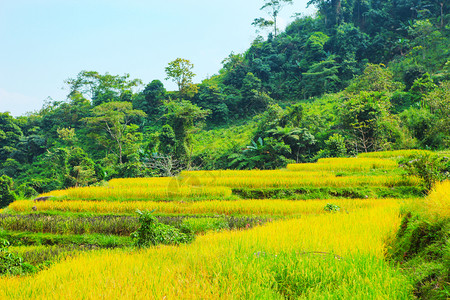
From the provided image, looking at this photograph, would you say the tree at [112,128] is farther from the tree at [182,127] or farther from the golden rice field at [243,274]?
the golden rice field at [243,274]

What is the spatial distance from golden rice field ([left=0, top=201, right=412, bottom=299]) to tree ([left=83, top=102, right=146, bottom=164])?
24198 mm

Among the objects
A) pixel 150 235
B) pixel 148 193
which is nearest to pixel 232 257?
pixel 150 235

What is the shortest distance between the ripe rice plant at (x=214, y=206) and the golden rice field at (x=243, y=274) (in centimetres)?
377

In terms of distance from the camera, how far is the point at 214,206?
8383mm

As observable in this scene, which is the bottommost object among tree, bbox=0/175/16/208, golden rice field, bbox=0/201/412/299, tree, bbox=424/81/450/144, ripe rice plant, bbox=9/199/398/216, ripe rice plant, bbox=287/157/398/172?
tree, bbox=0/175/16/208

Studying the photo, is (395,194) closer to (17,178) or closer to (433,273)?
(433,273)

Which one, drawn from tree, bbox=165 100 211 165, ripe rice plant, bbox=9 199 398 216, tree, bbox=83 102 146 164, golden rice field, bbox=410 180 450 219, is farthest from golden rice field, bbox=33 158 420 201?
tree, bbox=83 102 146 164

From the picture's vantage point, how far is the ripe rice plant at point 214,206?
7471 millimetres

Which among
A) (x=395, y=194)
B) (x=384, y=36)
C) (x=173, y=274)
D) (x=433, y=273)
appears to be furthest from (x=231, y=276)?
(x=384, y=36)

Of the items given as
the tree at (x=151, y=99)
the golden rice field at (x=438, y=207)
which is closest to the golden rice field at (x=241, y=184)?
the golden rice field at (x=438, y=207)

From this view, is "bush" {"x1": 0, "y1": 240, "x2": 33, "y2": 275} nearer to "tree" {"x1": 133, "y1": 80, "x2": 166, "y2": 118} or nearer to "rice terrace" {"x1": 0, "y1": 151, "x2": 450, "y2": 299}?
"rice terrace" {"x1": 0, "y1": 151, "x2": 450, "y2": 299}

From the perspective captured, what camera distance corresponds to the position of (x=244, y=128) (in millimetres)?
29219

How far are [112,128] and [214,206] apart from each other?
2289 cm

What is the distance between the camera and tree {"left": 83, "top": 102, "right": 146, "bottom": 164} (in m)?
26.3
